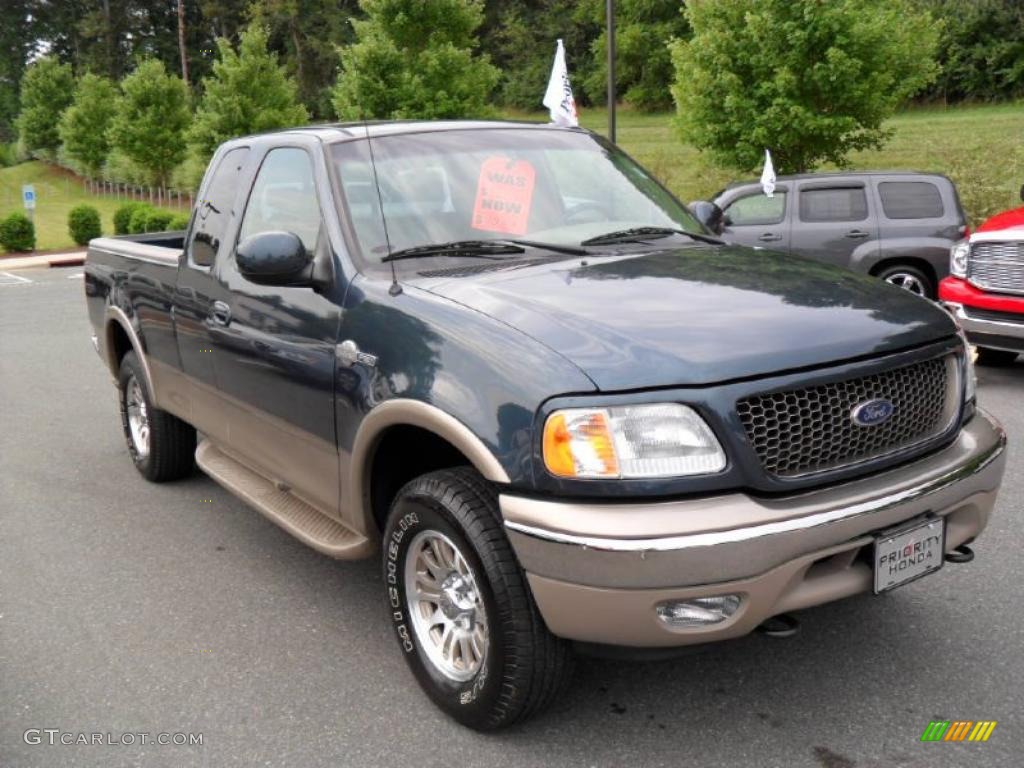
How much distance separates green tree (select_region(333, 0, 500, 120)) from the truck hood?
23375 millimetres

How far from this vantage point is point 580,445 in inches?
105

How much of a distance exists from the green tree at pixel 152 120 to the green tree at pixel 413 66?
50.9ft

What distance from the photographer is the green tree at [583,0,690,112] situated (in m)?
60.6

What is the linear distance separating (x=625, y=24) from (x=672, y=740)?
218 ft

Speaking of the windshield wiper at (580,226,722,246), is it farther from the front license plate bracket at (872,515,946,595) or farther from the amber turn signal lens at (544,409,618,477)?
the front license plate bracket at (872,515,946,595)

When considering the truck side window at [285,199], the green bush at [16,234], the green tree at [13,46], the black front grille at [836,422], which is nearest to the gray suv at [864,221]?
the truck side window at [285,199]

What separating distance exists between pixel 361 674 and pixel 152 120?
134 ft

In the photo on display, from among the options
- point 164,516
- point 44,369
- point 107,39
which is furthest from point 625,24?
point 164,516

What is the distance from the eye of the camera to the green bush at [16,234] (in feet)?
90.0

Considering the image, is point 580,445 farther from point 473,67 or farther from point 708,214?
point 473,67

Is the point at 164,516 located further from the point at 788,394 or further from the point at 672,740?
the point at 788,394

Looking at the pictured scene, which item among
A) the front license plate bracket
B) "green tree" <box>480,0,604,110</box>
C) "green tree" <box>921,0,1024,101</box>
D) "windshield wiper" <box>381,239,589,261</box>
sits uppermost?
"green tree" <box>480,0,604,110</box>

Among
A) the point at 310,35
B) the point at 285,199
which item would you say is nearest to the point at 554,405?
the point at 285,199

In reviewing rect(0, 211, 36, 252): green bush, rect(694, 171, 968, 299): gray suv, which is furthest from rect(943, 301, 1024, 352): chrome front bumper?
rect(0, 211, 36, 252): green bush
